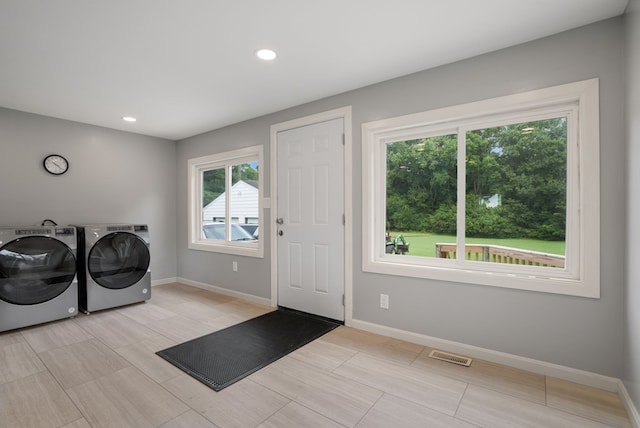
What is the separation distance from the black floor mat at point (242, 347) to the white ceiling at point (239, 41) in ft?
7.61

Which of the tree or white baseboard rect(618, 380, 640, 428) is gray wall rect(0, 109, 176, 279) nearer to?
the tree

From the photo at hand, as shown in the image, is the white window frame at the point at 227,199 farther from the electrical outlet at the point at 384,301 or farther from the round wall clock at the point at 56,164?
the electrical outlet at the point at 384,301

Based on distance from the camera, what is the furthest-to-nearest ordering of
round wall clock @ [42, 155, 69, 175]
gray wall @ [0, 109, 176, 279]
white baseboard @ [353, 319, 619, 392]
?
round wall clock @ [42, 155, 69, 175] < gray wall @ [0, 109, 176, 279] < white baseboard @ [353, 319, 619, 392]

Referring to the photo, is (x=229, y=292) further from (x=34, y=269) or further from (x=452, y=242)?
(x=452, y=242)

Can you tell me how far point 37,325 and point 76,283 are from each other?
48cm

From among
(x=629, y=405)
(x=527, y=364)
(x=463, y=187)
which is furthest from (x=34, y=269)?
(x=629, y=405)

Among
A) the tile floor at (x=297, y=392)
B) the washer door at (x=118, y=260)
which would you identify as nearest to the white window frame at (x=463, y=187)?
the tile floor at (x=297, y=392)

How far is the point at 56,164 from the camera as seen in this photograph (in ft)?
12.5

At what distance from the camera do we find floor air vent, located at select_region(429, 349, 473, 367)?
90.2 inches

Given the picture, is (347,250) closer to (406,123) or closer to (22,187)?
(406,123)

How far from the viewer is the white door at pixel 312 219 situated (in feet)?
10.2

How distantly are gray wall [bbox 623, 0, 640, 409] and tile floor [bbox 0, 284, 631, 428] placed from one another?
30 centimetres

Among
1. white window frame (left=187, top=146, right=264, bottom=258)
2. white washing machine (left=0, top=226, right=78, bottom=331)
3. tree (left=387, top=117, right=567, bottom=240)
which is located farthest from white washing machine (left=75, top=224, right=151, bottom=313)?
tree (left=387, top=117, right=567, bottom=240)

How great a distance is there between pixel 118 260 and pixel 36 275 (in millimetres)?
741
